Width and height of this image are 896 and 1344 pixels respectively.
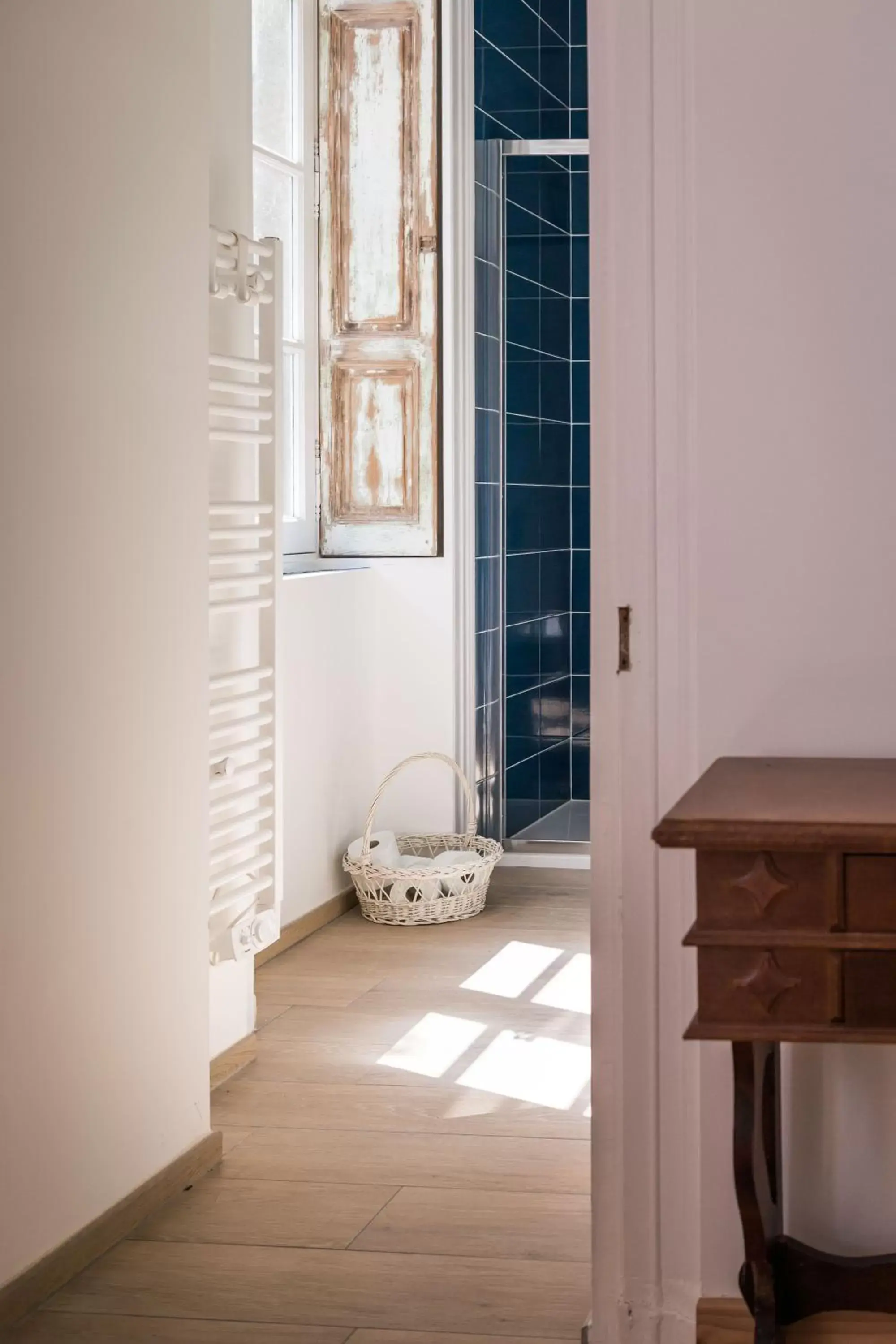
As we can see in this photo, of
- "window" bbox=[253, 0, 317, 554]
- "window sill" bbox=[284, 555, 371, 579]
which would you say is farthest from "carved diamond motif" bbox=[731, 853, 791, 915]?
"window" bbox=[253, 0, 317, 554]

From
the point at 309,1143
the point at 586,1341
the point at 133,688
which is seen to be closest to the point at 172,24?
the point at 133,688

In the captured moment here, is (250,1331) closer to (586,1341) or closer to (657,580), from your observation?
(586,1341)

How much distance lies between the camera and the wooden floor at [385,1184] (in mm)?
2131

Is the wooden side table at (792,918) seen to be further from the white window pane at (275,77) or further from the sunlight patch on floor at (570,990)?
the white window pane at (275,77)

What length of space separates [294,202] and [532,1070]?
273 centimetres

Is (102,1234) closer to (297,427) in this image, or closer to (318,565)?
(318,565)

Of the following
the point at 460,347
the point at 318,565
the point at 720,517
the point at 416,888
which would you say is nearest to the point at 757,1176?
the point at 720,517

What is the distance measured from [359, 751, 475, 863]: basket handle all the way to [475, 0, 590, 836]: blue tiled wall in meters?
0.20

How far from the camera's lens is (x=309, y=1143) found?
275 centimetres

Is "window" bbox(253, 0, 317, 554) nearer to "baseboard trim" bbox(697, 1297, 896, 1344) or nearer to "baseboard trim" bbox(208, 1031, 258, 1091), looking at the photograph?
"baseboard trim" bbox(208, 1031, 258, 1091)

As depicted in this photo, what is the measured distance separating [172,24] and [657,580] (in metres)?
1.36

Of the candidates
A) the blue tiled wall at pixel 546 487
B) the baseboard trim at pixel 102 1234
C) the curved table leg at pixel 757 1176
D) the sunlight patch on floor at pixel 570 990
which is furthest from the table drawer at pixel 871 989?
the blue tiled wall at pixel 546 487

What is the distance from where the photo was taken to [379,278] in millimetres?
4715

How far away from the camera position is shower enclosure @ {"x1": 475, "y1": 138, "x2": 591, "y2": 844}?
4.96m
